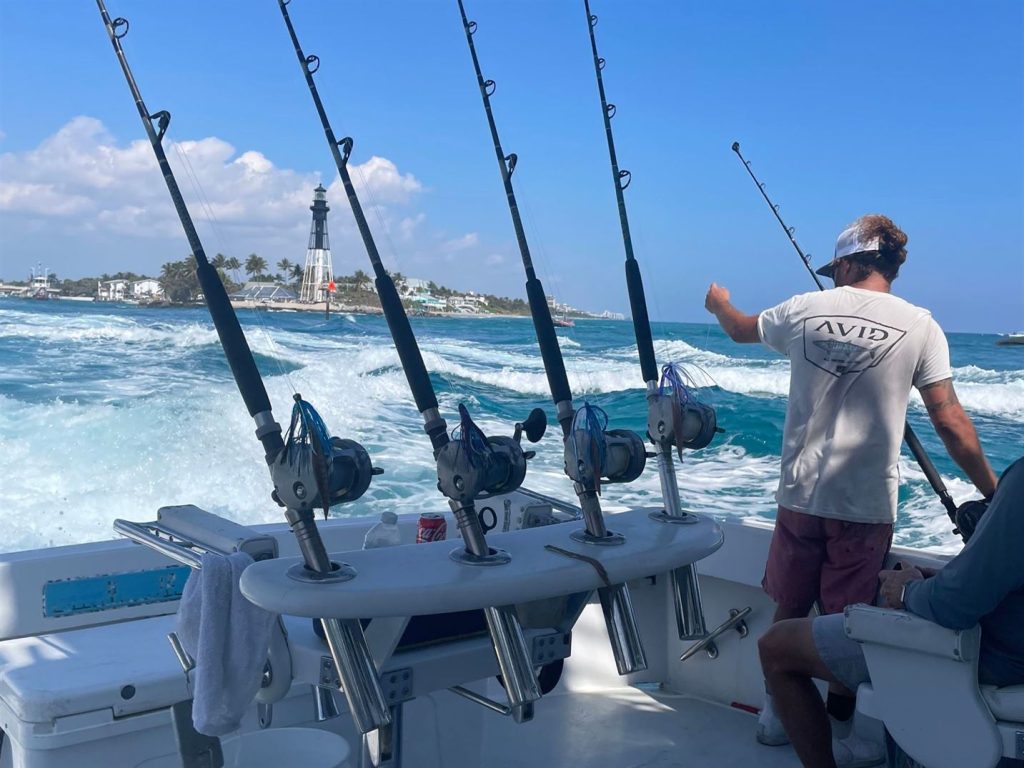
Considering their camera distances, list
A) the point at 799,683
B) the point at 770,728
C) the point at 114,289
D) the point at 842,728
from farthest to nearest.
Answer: the point at 114,289, the point at 770,728, the point at 842,728, the point at 799,683

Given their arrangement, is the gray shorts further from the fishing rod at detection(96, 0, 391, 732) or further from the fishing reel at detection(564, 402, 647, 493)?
the fishing rod at detection(96, 0, 391, 732)

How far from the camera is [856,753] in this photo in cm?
221

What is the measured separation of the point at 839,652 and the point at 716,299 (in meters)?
0.92

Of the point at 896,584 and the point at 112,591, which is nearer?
the point at 896,584

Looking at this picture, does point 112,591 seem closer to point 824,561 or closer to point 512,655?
point 512,655

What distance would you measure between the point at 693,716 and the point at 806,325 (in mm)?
1218

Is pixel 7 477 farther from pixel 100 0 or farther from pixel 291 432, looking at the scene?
pixel 291 432

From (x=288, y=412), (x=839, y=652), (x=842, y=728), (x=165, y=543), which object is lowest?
(x=842, y=728)

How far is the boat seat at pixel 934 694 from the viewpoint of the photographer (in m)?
1.45

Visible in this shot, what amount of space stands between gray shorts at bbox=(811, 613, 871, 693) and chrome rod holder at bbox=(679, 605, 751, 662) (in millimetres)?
922

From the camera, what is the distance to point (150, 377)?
928cm

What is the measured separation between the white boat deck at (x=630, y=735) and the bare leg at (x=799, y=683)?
516 mm

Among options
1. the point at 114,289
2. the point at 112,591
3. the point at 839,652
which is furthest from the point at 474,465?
the point at 114,289

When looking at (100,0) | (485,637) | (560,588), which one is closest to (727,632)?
(485,637)
